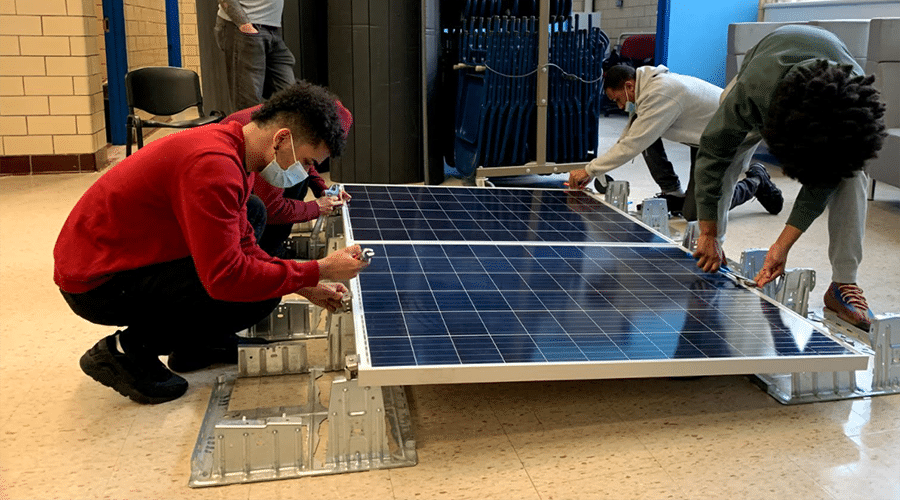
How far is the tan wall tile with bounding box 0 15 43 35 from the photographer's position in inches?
238

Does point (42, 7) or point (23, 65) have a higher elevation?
point (42, 7)

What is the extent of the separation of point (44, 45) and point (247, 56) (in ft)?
6.65

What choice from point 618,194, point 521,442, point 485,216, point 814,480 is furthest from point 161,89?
point 814,480

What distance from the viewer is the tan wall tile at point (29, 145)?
6.29 m

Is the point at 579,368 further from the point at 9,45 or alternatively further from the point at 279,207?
the point at 9,45

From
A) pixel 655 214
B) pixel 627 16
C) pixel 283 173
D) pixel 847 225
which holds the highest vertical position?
pixel 627 16

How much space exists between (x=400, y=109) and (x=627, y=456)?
4129 mm

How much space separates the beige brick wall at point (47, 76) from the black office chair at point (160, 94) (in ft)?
3.02

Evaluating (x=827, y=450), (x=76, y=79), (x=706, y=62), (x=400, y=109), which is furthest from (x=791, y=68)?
(x=706, y=62)

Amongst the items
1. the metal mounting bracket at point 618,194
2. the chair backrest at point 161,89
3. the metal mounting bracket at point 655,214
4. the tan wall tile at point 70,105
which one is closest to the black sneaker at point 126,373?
the metal mounting bracket at point 655,214

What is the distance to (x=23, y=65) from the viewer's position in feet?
20.2

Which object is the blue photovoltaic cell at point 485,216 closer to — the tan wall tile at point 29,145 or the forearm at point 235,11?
the forearm at point 235,11

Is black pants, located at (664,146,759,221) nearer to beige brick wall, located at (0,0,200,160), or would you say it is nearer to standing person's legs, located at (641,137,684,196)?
standing person's legs, located at (641,137,684,196)

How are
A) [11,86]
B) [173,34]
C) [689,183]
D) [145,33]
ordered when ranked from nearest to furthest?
[689,183], [11,86], [145,33], [173,34]
